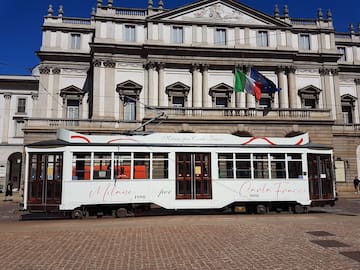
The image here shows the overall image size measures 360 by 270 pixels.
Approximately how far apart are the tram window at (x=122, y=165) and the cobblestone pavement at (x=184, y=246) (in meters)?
3.07

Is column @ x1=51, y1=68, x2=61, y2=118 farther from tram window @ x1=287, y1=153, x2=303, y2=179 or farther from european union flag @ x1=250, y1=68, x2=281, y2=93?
tram window @ x1=287, y1=153, x2=303, y2=179

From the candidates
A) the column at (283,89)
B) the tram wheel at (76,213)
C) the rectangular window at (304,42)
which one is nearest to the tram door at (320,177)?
the tram wheel at (76,213)

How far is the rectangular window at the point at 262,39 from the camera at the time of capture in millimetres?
35594

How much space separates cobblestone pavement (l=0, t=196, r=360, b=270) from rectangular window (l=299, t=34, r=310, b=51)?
28.8 m

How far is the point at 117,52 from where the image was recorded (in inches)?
1324

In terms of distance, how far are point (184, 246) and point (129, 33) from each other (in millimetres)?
29557

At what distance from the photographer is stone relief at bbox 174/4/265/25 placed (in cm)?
3516

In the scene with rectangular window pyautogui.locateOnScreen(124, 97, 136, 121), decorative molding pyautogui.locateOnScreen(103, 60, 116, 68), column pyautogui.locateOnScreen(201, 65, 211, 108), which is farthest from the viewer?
column pyautogui.locateOnScreen(201, 65, 211, 108)

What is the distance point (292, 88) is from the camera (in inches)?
1378

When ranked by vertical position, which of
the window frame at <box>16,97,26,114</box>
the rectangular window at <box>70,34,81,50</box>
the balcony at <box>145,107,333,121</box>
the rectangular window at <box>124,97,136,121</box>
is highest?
the rectangular window at <box>70,34,81,50</box>

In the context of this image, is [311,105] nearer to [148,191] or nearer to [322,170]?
[322,170]

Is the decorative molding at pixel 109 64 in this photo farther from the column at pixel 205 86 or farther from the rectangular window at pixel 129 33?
the column at pixel 205 86

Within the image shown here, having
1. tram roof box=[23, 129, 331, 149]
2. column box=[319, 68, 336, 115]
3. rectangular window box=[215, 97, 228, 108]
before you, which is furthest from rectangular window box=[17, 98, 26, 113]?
column box=[319, 68, 336, 115]

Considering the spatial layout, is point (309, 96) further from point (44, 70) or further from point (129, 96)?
point (44, 70)
